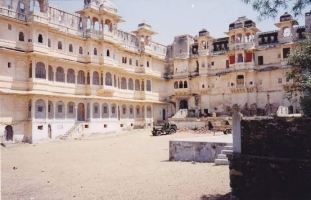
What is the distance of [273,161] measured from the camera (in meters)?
7.25

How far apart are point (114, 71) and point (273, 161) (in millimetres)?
30673

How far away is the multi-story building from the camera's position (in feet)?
90.5

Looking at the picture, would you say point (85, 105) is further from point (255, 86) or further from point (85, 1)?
point (255, 86)

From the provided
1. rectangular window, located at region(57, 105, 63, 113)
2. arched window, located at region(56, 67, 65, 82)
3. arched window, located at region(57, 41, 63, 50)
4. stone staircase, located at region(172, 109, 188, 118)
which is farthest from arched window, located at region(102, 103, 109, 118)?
stone staircase, located at region(172, 109, 188, 118)

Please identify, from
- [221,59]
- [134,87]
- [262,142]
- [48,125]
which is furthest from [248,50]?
[262,142]

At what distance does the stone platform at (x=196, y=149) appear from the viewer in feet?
43.5

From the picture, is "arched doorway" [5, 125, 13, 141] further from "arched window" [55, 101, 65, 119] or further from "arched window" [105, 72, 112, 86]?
"arched window" [105, 72, 112, 86]

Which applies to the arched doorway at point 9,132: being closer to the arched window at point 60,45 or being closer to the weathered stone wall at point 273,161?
the arched window at point 60,45

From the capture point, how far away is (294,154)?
714 centimetres

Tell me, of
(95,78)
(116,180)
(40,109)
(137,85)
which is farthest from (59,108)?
(116,180)

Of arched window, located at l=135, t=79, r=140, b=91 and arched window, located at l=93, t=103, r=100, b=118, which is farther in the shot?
arched window, located at l=135, t=79, r=140, b=91

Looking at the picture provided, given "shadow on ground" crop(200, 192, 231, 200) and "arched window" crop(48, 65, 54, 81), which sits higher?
"arched window" crop(48, 65, 54, 81)

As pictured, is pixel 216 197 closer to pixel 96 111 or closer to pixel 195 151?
pixel 195 151

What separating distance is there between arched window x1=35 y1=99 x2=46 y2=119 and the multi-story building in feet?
0.34
